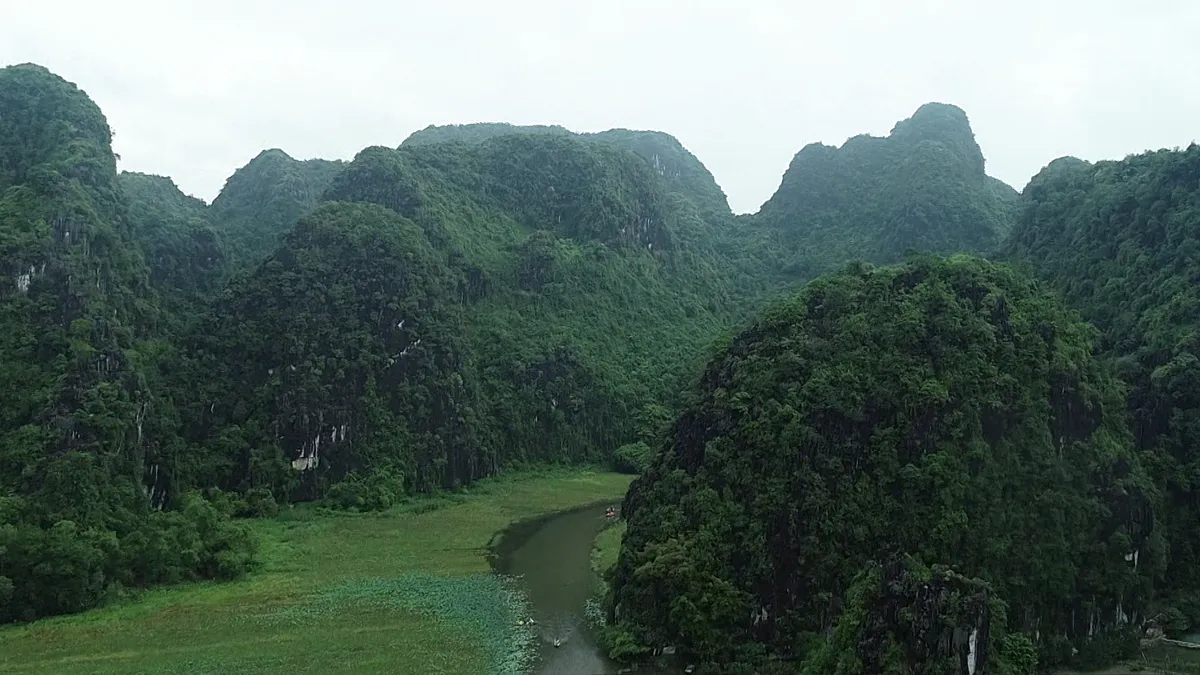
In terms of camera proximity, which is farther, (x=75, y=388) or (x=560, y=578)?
(x=75, y=388)

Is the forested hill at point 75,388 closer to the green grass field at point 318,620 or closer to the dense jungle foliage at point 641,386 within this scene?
the dense jungle foliage at point 641,386

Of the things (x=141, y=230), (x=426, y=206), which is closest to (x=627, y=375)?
(x=426, y=206)

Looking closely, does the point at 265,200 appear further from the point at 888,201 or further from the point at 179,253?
the point at 888,201

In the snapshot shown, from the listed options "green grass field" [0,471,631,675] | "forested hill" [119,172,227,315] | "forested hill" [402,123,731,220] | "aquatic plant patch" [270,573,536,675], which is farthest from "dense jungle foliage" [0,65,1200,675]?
"forested hill" [402,123,731,220]

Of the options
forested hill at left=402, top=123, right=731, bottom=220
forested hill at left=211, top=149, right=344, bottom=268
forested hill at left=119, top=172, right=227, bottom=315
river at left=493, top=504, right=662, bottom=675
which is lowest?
river at left=493, top=504, right=662, bottom=675

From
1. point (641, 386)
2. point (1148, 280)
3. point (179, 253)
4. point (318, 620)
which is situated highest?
point (179, 253)

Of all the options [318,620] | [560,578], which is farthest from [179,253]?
[560,578]

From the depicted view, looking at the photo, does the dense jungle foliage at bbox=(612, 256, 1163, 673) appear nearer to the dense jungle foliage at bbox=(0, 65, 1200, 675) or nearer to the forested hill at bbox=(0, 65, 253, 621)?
the dense jungle foliage at bbox=(0, 65, 1200, 675)
